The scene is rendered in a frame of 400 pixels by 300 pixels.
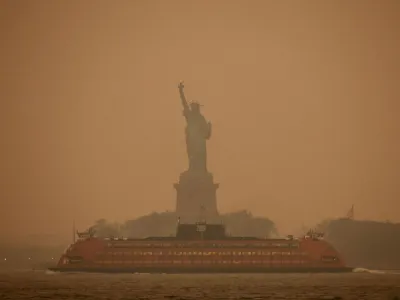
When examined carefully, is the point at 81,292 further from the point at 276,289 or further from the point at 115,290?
the point at 276,289

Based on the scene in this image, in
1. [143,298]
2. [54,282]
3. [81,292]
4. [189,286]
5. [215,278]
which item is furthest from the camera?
[215,278]

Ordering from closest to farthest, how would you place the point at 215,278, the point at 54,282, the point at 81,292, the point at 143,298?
1. the point at 143,298
2. the point at 81,292
3. the point at 54,282
4. the point at 215,278

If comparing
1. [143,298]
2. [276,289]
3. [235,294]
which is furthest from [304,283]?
[143,298]

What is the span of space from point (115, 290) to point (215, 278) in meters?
36.8

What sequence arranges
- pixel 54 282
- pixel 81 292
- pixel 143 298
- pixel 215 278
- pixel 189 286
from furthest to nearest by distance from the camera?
1. pixel 215 278
2. pixel 54 282
3. pixel 189 286
4. pixel 81 292
5. pixel 143 298

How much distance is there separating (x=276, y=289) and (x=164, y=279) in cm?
3411

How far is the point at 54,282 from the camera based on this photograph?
606ft

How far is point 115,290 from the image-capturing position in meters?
162

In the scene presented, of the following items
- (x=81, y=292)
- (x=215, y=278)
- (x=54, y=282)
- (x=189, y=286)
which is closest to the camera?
(x=81, y=292)

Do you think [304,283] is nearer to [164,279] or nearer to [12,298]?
[164,279]

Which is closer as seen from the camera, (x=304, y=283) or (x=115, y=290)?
(x=115, y=290)

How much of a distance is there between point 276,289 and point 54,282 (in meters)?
35.8

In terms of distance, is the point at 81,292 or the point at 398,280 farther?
the point at 398,280

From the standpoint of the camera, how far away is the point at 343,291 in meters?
158
